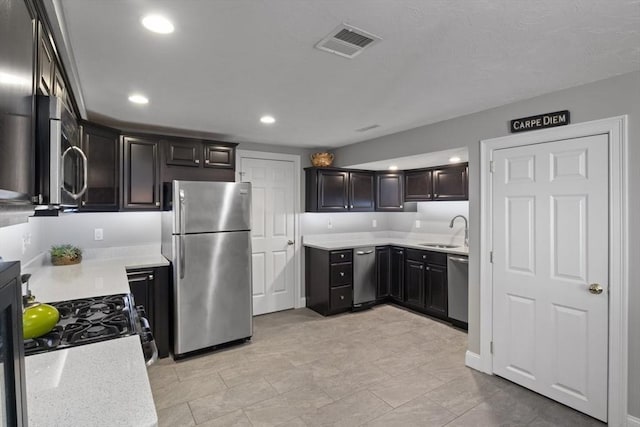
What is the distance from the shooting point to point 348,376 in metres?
2.95

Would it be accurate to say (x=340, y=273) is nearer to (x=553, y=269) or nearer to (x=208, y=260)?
(x=208, y=260)

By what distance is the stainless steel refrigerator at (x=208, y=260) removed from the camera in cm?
328

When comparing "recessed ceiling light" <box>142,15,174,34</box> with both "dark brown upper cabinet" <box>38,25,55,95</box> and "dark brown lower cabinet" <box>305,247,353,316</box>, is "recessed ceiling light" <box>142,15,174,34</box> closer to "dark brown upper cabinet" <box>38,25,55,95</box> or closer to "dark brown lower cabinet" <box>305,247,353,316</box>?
"dark brown upper cabinet" <box>38,25,55,95</box>

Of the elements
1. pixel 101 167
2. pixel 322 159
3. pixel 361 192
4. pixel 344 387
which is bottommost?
pixel 344 387

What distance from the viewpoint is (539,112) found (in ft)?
8.67

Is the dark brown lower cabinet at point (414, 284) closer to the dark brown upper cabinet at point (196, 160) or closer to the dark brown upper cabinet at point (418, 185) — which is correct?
the dark brown upper cabinet at point (418, 185)

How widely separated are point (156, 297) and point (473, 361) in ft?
10.1

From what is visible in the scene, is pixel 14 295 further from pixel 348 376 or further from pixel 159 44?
pixel 348 376

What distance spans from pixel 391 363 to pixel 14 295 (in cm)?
317

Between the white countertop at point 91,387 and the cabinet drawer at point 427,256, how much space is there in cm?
370

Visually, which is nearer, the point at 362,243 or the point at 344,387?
the point at 344,387

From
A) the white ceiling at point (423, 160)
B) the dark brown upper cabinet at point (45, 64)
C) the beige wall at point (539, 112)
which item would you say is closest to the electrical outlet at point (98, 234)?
the dark brown upper cabinet at point (45, 64)

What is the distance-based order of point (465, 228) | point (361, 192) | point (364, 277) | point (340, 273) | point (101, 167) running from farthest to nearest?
point (361, 192) → point (364, 277) → point (465, 228) → point (340, 273) → point (101, 167)

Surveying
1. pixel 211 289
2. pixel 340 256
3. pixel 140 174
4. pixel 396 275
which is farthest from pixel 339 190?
pixel 140 174
